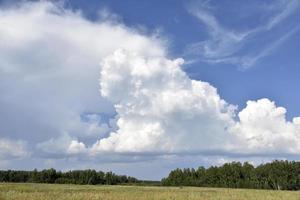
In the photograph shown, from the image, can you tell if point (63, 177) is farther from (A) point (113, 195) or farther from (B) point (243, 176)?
(A) point (113, 195)

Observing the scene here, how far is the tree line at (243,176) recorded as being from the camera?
152738 millimetres

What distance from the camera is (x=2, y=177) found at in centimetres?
17262

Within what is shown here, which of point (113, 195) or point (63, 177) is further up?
point (63, 177)

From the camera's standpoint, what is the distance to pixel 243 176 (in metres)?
165

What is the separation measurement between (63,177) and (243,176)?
2257 inches

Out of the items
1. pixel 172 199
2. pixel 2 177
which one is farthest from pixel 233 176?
pixel 172 199

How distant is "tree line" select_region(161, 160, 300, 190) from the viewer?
501ft

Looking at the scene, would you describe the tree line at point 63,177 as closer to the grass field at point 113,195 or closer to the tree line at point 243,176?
the tree line at point 243,176

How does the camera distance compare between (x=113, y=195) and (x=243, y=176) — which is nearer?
(x=113, y=195)

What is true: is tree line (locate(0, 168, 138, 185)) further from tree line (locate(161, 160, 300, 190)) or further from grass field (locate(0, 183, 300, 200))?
grass field (locate(0, 183, 300, 200))

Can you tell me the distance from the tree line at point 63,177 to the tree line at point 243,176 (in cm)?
1864

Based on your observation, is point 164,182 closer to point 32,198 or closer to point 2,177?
point 2,177

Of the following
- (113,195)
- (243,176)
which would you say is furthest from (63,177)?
(113,195)

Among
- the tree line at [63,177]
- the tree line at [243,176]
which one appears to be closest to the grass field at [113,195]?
the tree line at [243,176]
